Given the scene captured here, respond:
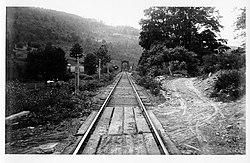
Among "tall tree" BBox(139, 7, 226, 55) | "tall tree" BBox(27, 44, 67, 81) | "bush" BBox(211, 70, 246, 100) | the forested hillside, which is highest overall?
"tall tree" BBox(139, 7, 226, 55)

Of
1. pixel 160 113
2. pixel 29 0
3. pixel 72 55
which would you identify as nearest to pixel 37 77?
pixel 72 55

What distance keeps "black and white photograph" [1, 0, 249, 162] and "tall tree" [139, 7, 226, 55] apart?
0.15ft

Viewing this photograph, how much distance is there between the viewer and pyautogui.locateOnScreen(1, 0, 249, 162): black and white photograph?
10.6 ft

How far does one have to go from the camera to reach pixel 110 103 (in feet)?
20.7

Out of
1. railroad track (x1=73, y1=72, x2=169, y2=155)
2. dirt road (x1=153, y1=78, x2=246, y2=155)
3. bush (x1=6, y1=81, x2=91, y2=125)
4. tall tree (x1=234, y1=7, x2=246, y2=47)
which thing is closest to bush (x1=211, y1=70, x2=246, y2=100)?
dirt road (x1=153, y1=78, x2=246, y2=155)

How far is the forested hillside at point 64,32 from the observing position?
140 inches

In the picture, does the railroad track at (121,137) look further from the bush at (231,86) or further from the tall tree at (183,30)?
the tall tree at (183,30)

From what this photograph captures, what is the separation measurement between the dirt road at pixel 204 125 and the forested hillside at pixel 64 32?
1.81 m

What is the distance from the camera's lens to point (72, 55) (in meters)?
5.07

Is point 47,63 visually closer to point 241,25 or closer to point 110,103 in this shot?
point 110,103

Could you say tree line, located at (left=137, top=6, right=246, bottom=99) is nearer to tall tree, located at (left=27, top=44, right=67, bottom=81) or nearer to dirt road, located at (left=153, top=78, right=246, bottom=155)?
dirt road, located at (left=153, top=78, right=246, bottom=155)

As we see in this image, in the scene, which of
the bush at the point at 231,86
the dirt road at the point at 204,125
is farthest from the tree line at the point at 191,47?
the dirt road at the point at 204,125
